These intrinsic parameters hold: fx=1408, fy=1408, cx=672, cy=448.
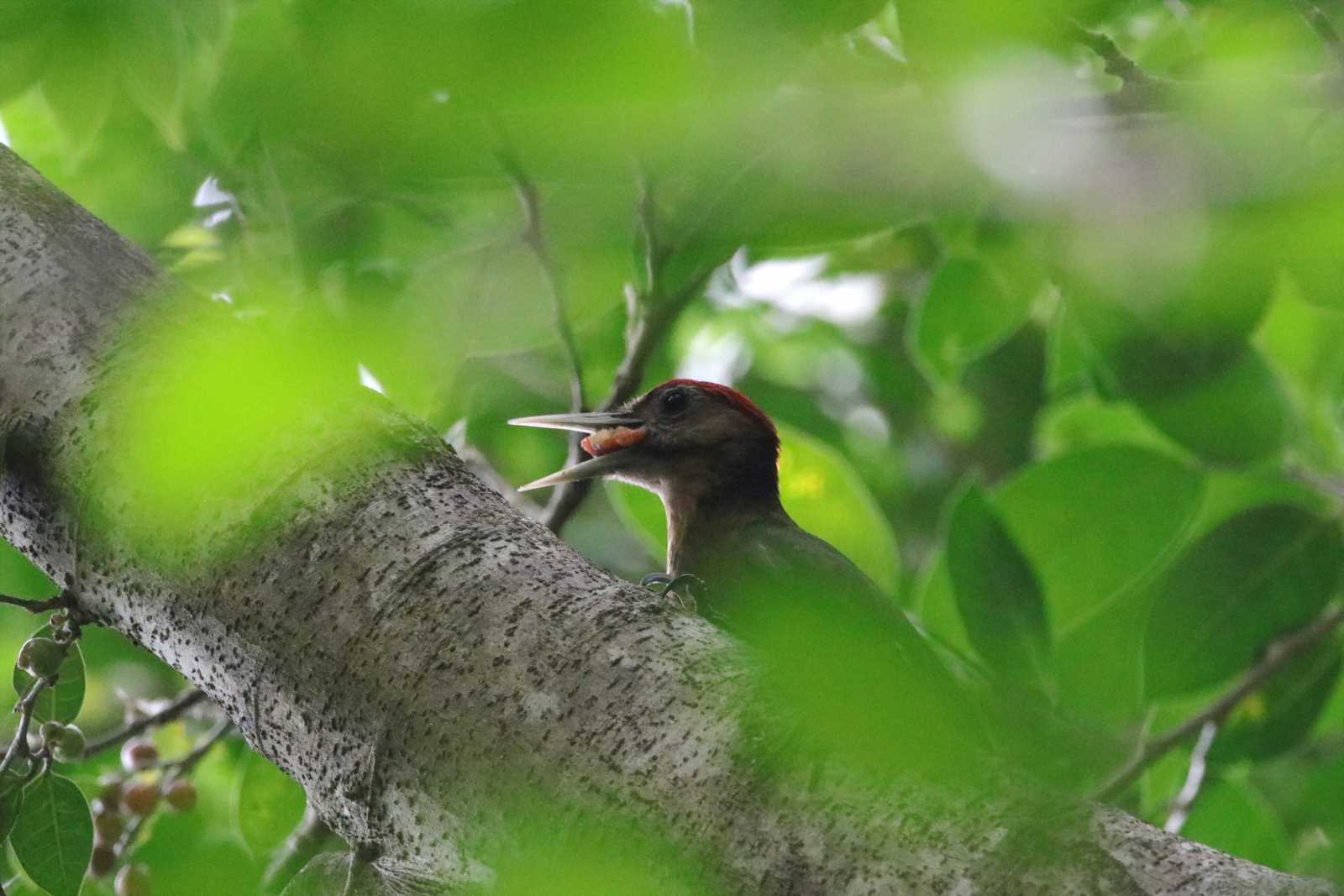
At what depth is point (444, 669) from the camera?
1.54 meters

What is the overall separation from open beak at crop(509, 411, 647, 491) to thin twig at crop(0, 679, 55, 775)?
136 centimetres

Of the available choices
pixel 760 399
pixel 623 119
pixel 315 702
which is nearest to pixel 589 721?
pixel 315 702

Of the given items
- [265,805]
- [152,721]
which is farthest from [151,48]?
[265,805]

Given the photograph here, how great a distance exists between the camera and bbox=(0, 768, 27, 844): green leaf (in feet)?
5.99

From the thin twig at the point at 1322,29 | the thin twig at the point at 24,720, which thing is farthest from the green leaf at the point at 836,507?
the thin twig at the point at 24,720

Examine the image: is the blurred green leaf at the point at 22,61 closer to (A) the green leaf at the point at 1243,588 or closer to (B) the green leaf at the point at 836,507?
(B) the green leaf at the point at 836,507

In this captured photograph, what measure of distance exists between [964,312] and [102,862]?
228 cm

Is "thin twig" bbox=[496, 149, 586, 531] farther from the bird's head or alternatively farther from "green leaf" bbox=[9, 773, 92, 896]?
"green leaf" bbox=[9, 773, 92, 896]

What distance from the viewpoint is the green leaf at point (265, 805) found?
2.96 m

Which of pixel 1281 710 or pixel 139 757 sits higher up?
pixel 1281 710

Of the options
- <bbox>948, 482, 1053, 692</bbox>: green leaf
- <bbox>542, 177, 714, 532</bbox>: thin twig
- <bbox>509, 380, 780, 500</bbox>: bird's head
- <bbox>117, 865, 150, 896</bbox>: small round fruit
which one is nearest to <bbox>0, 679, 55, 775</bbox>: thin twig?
<bbox>117, 865, 150, 896</bbox>: small round fruit

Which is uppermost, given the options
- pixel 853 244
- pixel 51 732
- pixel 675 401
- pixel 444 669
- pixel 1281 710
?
pixel 444 669

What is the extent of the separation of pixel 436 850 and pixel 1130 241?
1476mm

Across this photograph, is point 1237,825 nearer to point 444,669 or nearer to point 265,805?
point 265,805
